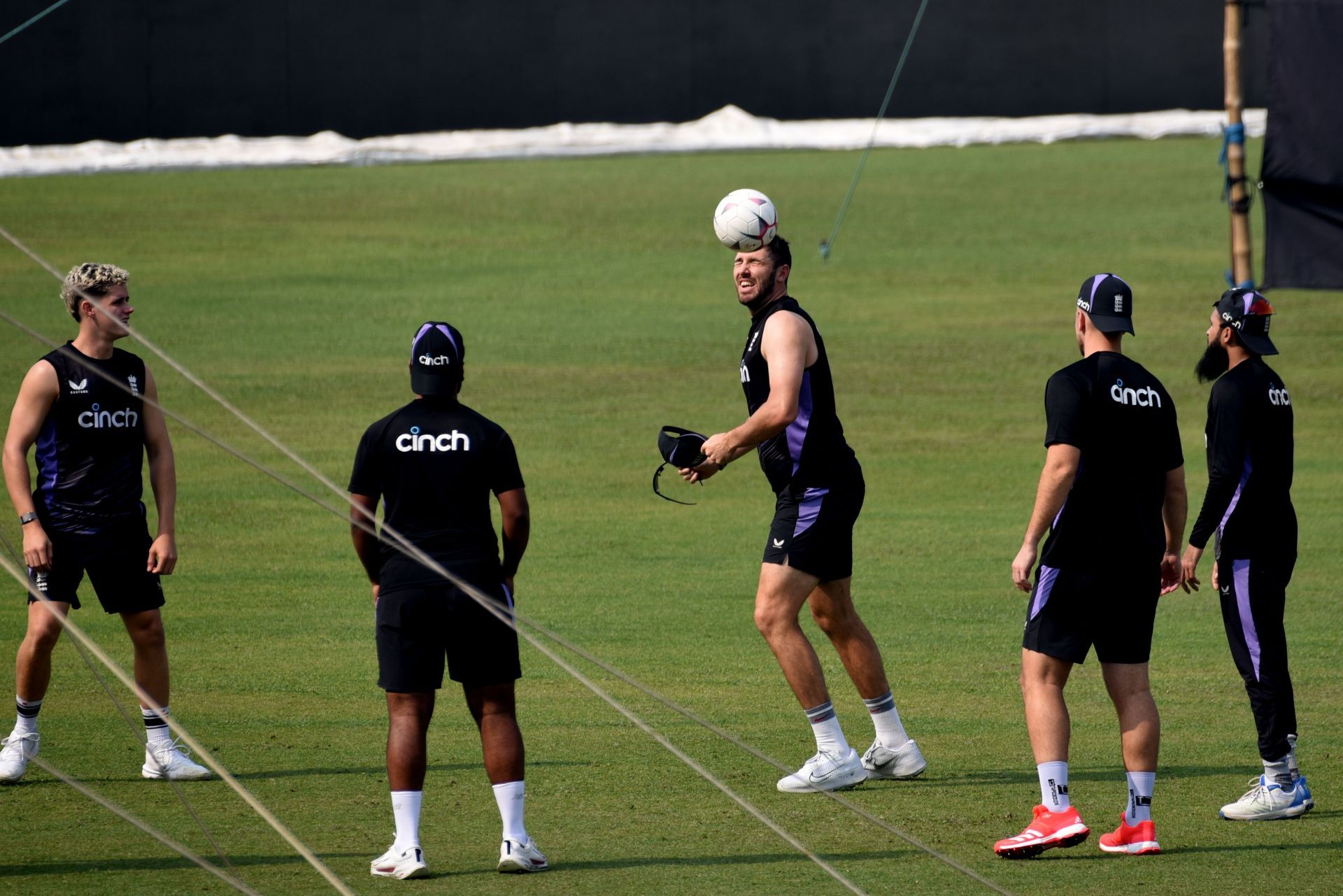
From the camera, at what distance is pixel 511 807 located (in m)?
5.95

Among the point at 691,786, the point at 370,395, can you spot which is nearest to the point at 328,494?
the point at 370,395

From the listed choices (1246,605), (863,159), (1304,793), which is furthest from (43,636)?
(863,159)

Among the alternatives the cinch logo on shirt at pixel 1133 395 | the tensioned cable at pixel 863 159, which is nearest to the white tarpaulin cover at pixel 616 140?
the tensioned cable at pixel 863 159

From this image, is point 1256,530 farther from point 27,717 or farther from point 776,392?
point 27,717

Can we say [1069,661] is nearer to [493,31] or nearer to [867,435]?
[867,435]

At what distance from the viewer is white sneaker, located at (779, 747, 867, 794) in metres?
6.98

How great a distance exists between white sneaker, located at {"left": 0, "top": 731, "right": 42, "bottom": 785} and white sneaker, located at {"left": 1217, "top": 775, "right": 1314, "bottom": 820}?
4648 mm

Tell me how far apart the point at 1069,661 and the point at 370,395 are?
12.7 meters

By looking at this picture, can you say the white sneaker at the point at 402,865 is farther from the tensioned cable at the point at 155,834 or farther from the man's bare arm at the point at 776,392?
the man's bare arm at the point at 776,392

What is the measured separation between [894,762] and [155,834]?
299 cm

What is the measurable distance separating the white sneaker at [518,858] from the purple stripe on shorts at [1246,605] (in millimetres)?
2745

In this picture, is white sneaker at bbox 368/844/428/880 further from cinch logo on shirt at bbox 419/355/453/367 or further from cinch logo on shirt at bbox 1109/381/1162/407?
cinch logo on shirt at bbox 1109/381/1162/407

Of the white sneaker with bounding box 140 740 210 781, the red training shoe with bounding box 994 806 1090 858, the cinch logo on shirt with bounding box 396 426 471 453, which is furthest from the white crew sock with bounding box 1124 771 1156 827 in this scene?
the white sneaker with bounding box 140 740 210 781

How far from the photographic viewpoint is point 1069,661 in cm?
615
